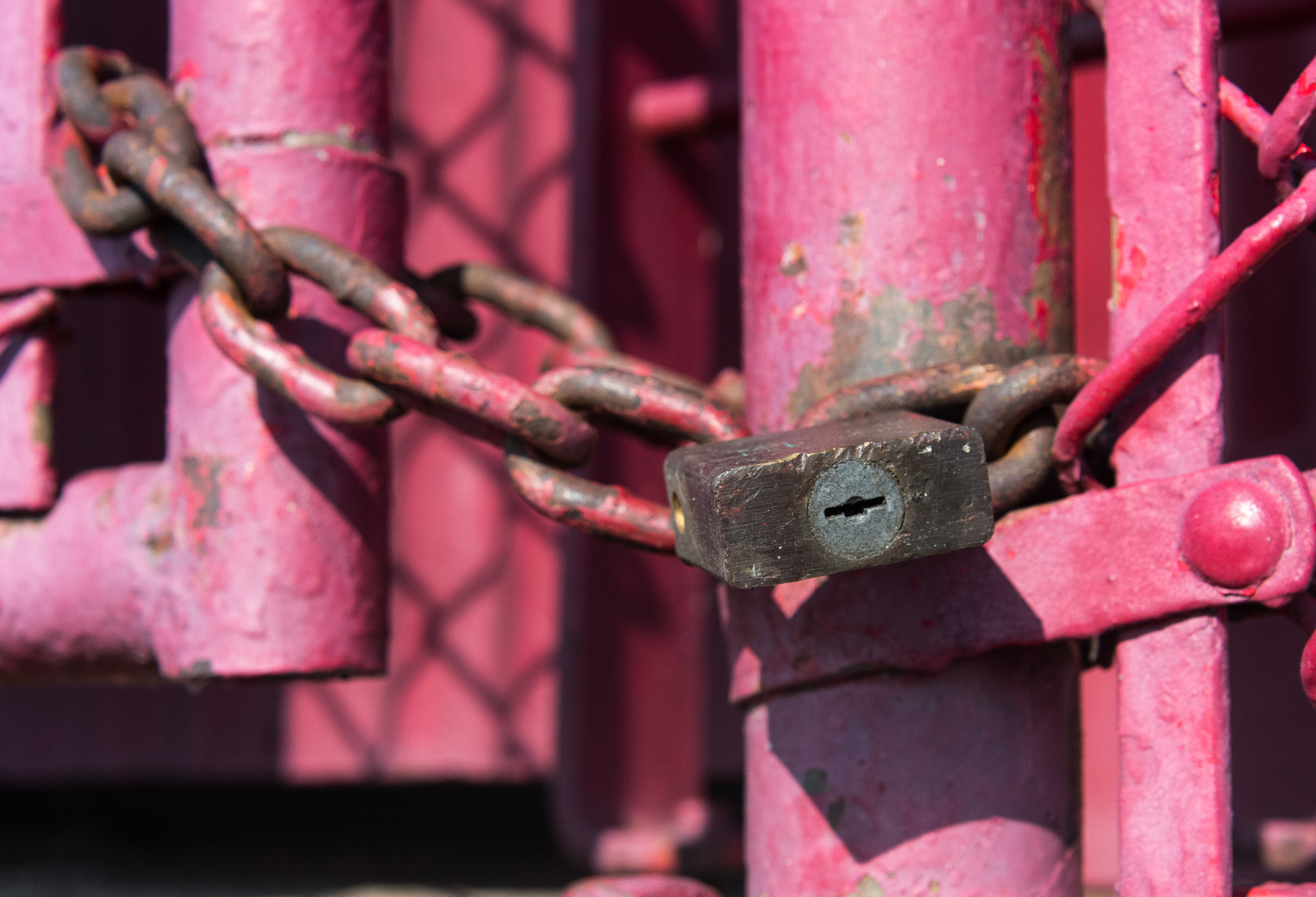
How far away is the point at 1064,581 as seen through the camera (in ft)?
1.73

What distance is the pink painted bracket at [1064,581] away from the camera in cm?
49

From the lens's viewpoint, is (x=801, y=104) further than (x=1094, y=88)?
No

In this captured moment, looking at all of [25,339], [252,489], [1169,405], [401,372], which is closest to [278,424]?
[252,489]

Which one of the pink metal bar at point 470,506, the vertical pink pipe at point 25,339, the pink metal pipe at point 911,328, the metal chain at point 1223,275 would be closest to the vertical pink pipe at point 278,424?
the vertical pink pipe at point 25,339

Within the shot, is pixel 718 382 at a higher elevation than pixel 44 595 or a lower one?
higher

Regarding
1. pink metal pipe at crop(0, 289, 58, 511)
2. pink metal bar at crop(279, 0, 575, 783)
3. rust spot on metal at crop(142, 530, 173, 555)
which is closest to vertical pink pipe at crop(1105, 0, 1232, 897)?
rust spot on metal at crop(142, 530, 173, 555)

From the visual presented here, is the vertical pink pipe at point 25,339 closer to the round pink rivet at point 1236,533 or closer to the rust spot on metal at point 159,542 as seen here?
the rust spot on metal at point 159,542

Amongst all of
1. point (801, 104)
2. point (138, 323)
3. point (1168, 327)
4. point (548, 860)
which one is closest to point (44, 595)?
point (801, 104)

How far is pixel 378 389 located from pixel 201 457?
159 mm

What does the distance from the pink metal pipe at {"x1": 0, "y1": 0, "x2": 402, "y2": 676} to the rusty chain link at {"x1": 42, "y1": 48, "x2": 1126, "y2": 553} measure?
39mm

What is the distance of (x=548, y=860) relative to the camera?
6.72 feet

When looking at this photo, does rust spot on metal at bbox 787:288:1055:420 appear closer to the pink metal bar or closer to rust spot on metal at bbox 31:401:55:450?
rust spot on metal at bbox 31:401:55:450

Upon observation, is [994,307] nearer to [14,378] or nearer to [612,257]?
[14,378]

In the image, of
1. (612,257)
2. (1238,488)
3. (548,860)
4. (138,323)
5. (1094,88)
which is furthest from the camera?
(548,860)
